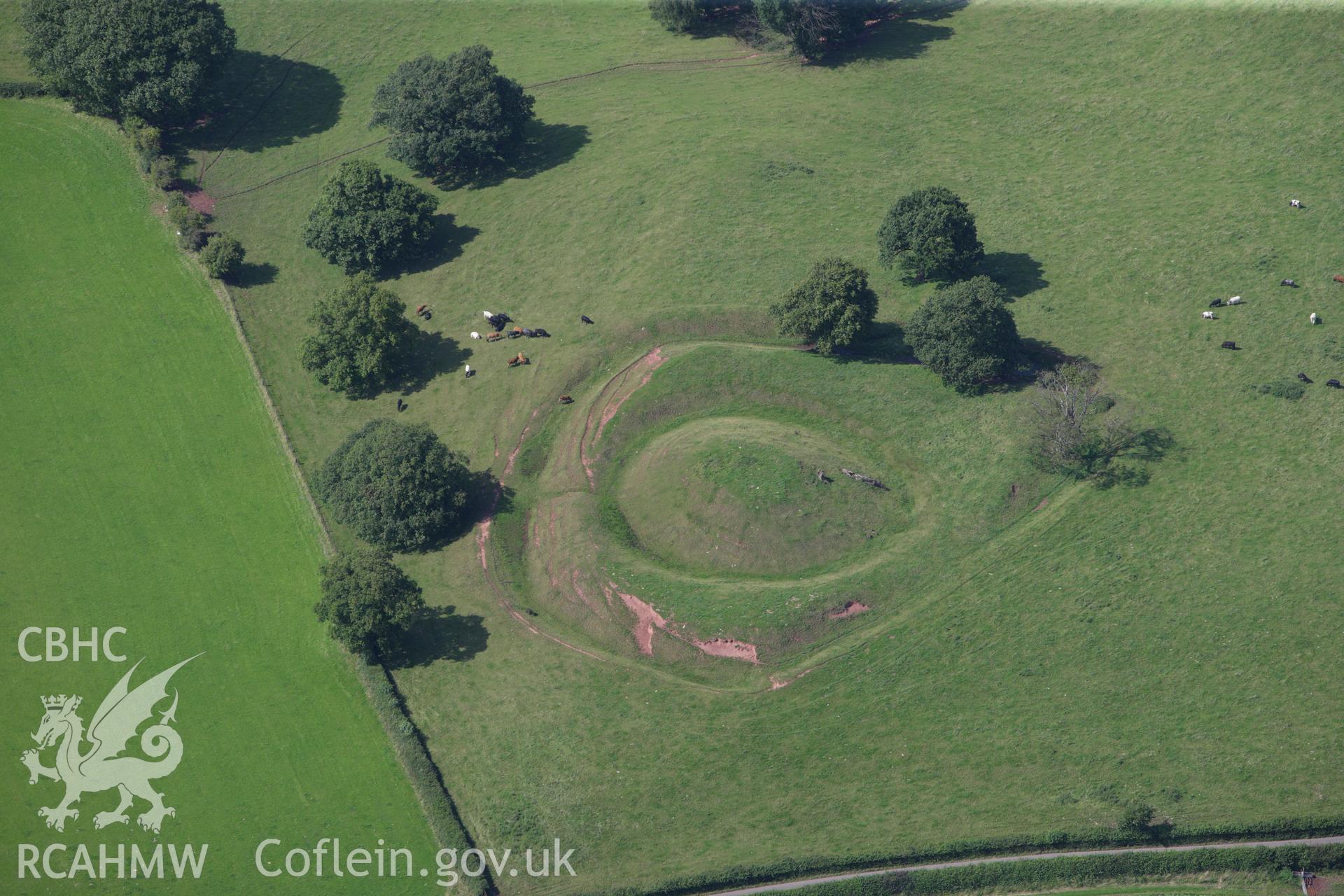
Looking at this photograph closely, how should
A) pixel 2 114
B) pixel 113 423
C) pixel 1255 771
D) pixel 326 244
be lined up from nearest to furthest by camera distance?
pixel 1255 771, pixel 113 423, pixel 326 244, pixel 2 114

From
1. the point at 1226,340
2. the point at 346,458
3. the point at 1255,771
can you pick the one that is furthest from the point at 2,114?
the point at 1255,771

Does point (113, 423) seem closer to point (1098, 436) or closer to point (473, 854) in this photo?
point (473, 854)

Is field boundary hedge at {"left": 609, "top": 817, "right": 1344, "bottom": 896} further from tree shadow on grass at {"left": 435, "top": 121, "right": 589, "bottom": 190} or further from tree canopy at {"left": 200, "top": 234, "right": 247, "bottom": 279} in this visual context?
tree shadow on grass at {"left": 435, "top": 121, "right": 589, "bottom": 190}

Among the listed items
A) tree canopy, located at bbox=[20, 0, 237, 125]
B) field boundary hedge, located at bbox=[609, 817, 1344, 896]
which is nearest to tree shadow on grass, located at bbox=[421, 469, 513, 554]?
field boundary hedge, located at bbox=[609, 817, 1344, 896]

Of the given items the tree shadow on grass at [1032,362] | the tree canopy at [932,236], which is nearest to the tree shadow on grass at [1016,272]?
the tree canopy at [932,236]

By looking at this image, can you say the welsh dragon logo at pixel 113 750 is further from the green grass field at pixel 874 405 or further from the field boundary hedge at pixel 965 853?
the field boundary hedge at pixel 965 853

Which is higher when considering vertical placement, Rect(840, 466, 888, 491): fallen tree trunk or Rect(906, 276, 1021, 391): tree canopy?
Rect(906, 276, 1021, 391): tree canopy

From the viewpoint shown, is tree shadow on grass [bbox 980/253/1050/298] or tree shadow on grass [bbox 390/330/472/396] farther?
tree shadow on grass [bbox 390/330/472/396]

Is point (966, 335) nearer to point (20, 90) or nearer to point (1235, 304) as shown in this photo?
point (1235, 304)
